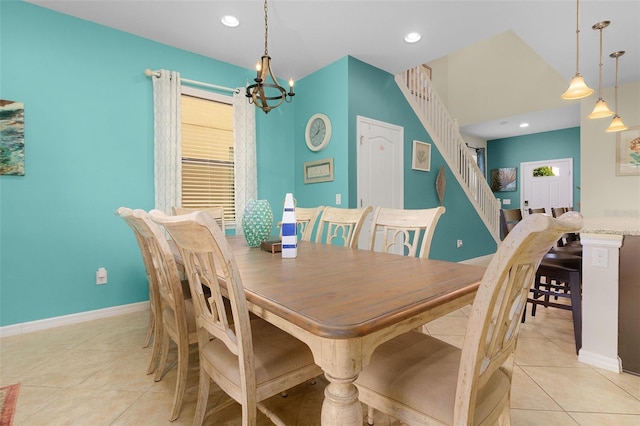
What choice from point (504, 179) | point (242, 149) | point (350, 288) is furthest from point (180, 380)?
point (504, 179)

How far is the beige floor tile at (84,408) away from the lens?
146 cm

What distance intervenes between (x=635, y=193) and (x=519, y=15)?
11.4 feet

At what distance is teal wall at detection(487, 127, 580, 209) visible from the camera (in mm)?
6613

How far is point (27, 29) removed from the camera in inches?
100.0

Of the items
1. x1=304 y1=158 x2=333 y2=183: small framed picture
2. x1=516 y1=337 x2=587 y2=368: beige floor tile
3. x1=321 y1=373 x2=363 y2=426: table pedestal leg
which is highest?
→ x1=304 y1=158 x2=333 y2=183: small framed picture

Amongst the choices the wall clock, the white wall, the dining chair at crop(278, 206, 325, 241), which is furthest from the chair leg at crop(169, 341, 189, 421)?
the white wall

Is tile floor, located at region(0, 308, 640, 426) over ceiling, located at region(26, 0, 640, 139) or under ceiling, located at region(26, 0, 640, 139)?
under

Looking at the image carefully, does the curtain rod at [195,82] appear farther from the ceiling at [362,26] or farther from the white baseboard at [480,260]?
the white baseboard at [480,260]

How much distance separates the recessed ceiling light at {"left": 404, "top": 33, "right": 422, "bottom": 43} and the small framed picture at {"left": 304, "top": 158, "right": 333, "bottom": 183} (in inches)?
57.6

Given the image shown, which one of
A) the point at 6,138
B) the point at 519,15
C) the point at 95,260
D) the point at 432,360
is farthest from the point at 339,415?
the point at 519,15

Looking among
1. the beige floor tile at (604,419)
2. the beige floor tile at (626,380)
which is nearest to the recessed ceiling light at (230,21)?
the beige floor tile at (604,419)

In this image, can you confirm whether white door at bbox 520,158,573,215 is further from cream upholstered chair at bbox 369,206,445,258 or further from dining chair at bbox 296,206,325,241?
cream upholstered chair at bbox 369,206,445,258

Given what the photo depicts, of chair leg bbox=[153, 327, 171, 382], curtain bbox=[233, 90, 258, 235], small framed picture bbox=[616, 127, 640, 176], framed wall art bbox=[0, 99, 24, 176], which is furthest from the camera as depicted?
small framed picture bbox=[616, 127, 640, 176]

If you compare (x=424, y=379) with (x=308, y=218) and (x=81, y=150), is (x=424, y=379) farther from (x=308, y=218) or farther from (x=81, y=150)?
(x=81, y=150)
